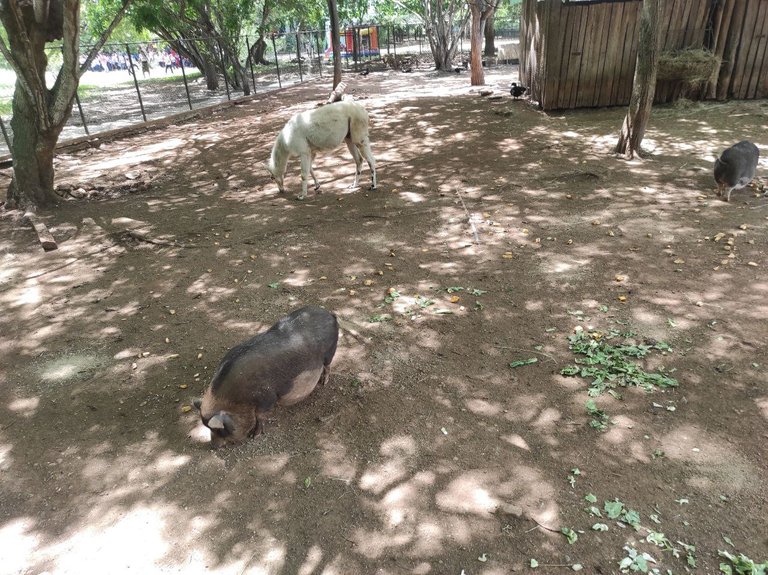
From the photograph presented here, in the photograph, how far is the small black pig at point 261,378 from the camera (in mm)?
3275

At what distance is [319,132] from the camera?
791cm

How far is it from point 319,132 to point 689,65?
879 centimetres

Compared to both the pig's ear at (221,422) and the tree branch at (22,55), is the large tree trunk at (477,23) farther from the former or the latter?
the pig's ear at (221,422)

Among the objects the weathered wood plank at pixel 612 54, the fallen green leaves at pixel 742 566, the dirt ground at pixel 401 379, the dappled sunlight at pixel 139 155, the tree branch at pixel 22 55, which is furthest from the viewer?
the weathered wood plank at pixel 612 54

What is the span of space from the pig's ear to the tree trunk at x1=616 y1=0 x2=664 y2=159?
27.8ft

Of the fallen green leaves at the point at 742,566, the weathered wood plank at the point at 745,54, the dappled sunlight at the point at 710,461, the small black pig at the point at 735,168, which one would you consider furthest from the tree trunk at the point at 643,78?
the fallen green leaves at the point at 742,566

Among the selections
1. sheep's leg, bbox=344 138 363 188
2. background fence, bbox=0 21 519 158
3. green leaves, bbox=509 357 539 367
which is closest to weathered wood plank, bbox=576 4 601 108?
sheep's leg, bbox=344 138 363 188

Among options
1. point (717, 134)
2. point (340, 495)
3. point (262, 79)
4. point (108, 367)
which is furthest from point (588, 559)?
point (262, 79)

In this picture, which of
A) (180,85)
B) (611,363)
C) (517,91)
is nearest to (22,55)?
(611,363)

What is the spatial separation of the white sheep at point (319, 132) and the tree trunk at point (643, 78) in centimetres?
465

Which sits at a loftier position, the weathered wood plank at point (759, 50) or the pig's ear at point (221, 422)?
the weathered wood plank at point (759, 50)

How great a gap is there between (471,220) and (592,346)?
308 centimetres

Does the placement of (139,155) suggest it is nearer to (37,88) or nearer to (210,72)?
(37,88)

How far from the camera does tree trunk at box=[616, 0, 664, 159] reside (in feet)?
26.4
